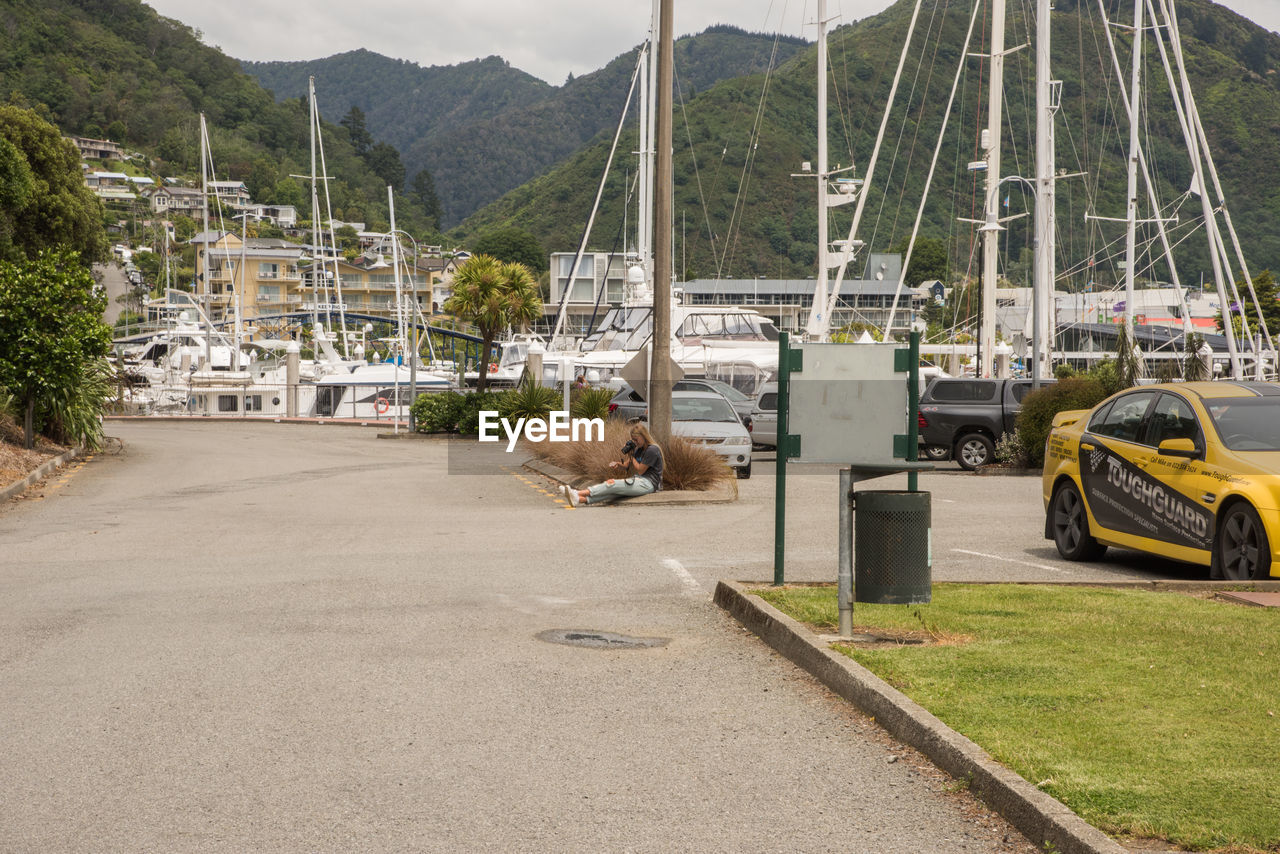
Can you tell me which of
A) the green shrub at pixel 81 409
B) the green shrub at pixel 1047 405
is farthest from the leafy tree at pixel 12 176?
the green shrub at pixel 1047 405

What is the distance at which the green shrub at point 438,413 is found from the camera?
39156mm

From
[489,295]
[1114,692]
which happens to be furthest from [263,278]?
[1114,692]

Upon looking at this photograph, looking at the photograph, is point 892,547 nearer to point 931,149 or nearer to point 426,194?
point 931,149

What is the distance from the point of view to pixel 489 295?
42.8 metres

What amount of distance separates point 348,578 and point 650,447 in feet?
26.1

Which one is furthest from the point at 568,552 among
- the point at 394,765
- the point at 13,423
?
the point at 13,423

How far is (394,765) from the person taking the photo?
577 centimetres

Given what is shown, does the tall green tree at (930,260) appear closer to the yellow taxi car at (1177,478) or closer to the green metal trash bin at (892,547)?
the yellow taxi car at (1177,478)

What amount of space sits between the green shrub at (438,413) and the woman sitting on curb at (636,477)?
20.2 meters

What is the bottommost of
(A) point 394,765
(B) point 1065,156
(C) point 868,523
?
(A) point 394,765

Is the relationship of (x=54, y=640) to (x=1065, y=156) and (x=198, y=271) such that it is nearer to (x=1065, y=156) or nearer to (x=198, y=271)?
(x=1065, y=156)

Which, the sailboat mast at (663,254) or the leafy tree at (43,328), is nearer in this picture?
the sailboat mast at (663,254)

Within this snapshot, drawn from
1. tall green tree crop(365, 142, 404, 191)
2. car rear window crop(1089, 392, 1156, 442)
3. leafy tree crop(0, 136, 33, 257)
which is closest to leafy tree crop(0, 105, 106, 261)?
leafy tree crop(0, 136, 33, 257)

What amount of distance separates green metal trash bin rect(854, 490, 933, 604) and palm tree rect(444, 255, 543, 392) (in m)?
34.7
